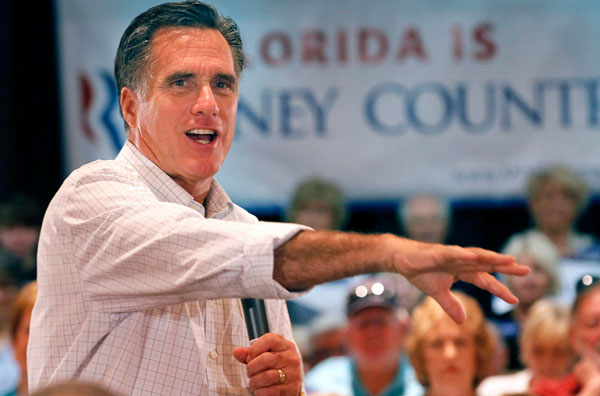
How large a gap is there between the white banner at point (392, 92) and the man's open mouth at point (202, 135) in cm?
316

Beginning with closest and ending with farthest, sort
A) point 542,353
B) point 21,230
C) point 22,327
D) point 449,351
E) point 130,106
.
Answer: point 130,106
point 22,327
point 449,351
point 542,353
point 21,230

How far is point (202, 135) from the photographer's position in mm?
1963

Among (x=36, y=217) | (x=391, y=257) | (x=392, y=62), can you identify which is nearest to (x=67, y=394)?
(x=391, y=257)

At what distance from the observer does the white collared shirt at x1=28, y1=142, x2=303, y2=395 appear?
1.57m

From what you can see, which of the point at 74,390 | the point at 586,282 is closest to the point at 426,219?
the point at 586,282

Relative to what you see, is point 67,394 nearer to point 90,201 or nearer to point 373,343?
point 90,201

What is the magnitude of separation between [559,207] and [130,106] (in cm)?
331

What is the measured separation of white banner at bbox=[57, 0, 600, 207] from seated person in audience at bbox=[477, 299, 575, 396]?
1493mm

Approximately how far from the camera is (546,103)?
5176 mm

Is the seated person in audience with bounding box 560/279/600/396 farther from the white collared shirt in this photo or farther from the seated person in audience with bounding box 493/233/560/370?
the white collared shirt

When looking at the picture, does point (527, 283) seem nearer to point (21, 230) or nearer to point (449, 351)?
point (449, 351)

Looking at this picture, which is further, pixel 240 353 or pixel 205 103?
pixel 205 103

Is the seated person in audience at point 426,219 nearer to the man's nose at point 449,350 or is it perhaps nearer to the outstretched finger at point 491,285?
the man's nose at point 449,350

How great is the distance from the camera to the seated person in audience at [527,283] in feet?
14.4
